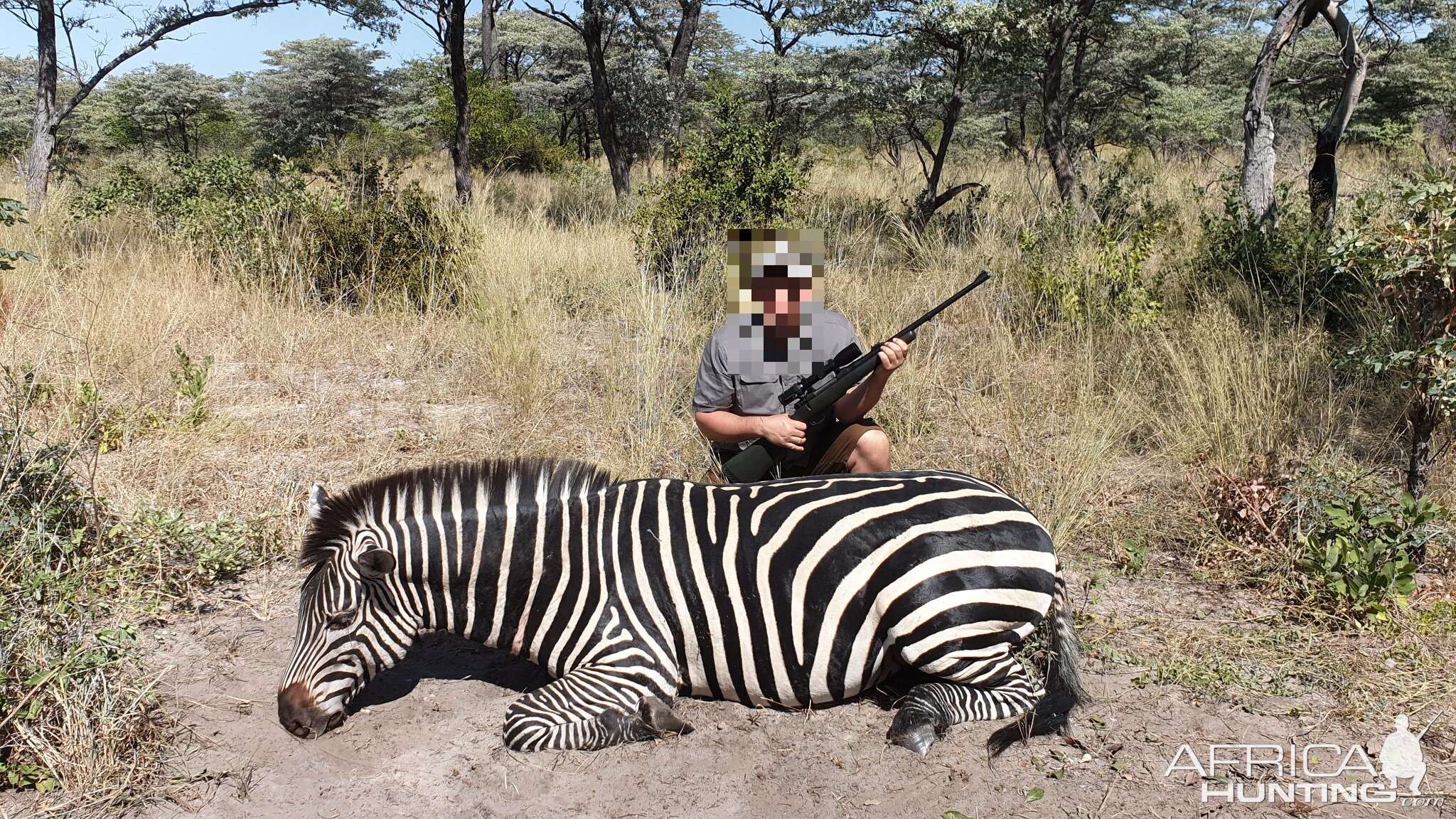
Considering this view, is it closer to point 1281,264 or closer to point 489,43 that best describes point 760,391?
point 1281,264

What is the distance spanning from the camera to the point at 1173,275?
7590 millimetres

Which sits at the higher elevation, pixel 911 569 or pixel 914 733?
pixel 911 569

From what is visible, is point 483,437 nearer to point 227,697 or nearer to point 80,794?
point 227,697

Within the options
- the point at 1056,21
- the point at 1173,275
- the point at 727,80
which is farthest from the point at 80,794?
the point at 727,80

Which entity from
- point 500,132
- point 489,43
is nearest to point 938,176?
point 500,132

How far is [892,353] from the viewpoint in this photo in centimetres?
372

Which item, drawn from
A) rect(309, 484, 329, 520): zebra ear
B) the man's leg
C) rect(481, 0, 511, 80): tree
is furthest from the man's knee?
rect(481, 0, 511, 80): tree

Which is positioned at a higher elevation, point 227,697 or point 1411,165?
point 1411,165

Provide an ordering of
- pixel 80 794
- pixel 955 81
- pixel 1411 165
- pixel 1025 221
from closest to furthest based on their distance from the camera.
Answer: pixel 80 794, pixel 1025 221, pixel 955 81, pixel 1411 165

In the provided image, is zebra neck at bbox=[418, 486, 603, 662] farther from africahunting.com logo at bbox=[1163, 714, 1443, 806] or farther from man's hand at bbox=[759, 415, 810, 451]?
africahunting.com logo at bbox=[1163, 714, 1443, 806]

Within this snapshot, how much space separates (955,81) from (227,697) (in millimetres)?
10238

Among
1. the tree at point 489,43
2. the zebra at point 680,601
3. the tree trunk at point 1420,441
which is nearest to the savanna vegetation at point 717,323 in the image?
the tree trunk at point 1420,441

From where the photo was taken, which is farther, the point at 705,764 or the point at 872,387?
the point at 872,387

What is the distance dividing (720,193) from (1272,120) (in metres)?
4.35
